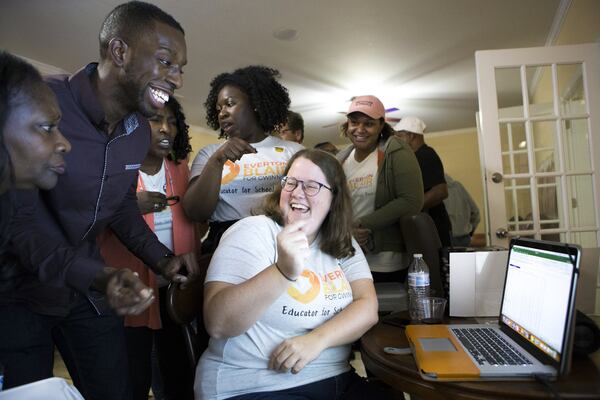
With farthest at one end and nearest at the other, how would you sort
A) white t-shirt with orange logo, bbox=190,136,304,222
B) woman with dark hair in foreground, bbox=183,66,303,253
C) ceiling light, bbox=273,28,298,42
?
→ ceiling light, bbox=273,28,298,42 < white t-shirt with orange logo, bbox=190,136,304,222 < woman with dark hair in foreground, bbox=183,66,303,253

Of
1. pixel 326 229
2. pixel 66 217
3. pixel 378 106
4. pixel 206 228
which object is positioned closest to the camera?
pixel 66 217

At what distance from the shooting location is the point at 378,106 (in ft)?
8.20

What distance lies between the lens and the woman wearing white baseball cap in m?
2.20

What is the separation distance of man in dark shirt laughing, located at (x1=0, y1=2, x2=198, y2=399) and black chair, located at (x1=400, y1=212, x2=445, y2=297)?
2.96ft

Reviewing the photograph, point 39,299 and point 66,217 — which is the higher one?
point 66,217

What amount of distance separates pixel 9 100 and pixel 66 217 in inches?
17.7

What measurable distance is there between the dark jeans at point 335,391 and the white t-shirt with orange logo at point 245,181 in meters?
0.86

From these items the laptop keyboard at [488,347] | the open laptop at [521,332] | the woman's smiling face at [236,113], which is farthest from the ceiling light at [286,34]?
the laptop keyboard at [488,347]

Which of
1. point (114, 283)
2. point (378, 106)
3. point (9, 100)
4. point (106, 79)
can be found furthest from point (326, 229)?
point (378, 106)

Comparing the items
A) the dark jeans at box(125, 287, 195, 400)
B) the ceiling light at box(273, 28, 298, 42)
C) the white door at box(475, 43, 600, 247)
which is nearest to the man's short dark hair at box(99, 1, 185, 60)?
the dark jeans at box(125, 287, 195, 400)

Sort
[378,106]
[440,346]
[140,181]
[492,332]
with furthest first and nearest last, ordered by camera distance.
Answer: [378,106], [140,181], [492,332], [440,346]

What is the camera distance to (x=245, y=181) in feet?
6.38

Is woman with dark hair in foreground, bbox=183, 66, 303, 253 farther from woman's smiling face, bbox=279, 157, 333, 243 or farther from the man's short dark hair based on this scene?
the man's short dark hair

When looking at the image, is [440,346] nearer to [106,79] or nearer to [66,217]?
[66,217]
